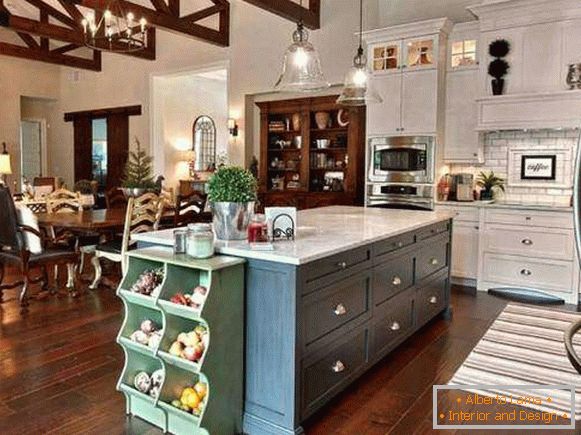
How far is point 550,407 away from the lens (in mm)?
2654

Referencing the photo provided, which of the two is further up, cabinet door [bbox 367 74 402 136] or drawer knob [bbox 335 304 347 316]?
cabinet door [bbox 367 74 402 136]

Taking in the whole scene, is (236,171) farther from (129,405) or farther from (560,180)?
(560,180)

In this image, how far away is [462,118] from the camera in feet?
18.6

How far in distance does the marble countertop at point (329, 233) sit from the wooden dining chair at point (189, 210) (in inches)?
62.1

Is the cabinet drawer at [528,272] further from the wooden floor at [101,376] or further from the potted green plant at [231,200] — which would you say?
the potted green plant at [231,200]

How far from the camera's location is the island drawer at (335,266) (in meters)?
2.32

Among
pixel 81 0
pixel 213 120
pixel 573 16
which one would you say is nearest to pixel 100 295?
pixel 81 0

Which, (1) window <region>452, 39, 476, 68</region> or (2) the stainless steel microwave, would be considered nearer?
(1) window <region>452, 39, 476, 68</region>

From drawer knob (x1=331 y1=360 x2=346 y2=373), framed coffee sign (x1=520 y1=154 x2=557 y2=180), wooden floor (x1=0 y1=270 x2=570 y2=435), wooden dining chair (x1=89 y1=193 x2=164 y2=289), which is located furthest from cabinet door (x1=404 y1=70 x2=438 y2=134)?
drawer knob (x1=331 y1=360 x2=346 y2=373)

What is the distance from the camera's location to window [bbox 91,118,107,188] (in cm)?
1062

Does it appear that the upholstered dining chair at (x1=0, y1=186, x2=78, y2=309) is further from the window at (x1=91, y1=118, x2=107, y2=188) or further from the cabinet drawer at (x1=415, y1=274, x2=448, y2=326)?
the window at (x1=91, y1=118, x2=107, y2=188)

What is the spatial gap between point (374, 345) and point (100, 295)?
9.63 ft

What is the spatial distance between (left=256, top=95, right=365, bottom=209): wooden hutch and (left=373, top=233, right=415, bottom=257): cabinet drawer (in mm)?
3570

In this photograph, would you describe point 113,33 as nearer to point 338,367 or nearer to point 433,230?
point 433,230
